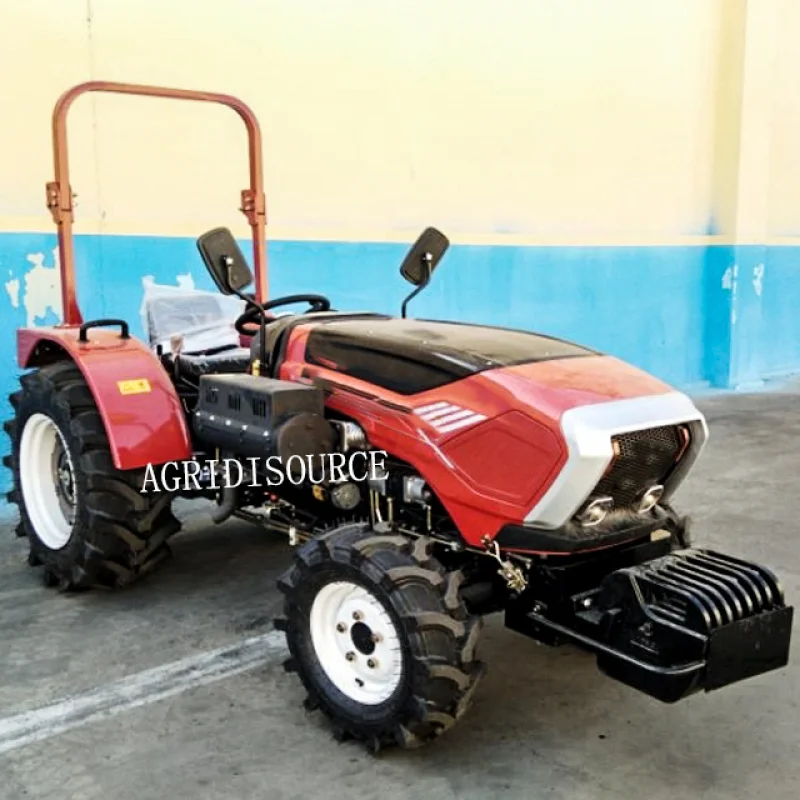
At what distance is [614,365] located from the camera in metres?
2.65

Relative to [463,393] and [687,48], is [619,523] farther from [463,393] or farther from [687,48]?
[687,48]

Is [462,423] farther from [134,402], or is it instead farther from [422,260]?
[134,402]

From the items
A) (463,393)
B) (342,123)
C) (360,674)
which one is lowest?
(360,674)

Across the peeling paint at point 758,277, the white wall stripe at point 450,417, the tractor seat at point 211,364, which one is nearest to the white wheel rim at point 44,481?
the tractor seat at point 211,364

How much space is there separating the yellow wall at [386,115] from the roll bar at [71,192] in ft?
4.11

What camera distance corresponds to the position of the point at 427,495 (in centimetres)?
257

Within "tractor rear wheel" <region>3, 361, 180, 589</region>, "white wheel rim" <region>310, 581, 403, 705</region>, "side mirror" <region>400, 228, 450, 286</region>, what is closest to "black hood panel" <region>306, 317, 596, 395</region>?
"side mirror" <region>400, 228, 450, 286</region>

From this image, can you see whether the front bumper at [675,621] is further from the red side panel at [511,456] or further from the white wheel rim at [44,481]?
the white wheel rim at [44,481]

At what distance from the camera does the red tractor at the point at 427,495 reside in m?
2.21

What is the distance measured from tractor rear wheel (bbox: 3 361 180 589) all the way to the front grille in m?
1.53

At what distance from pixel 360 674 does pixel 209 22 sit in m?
3.84

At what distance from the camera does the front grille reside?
236 centimetres

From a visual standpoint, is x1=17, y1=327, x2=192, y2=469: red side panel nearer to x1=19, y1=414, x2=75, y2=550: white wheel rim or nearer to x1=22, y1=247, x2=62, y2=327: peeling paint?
x1=19, y1=414, x2=75, y2=550: white wheel rim

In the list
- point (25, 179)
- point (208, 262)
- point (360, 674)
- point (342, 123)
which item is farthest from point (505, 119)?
point (360, 674)
